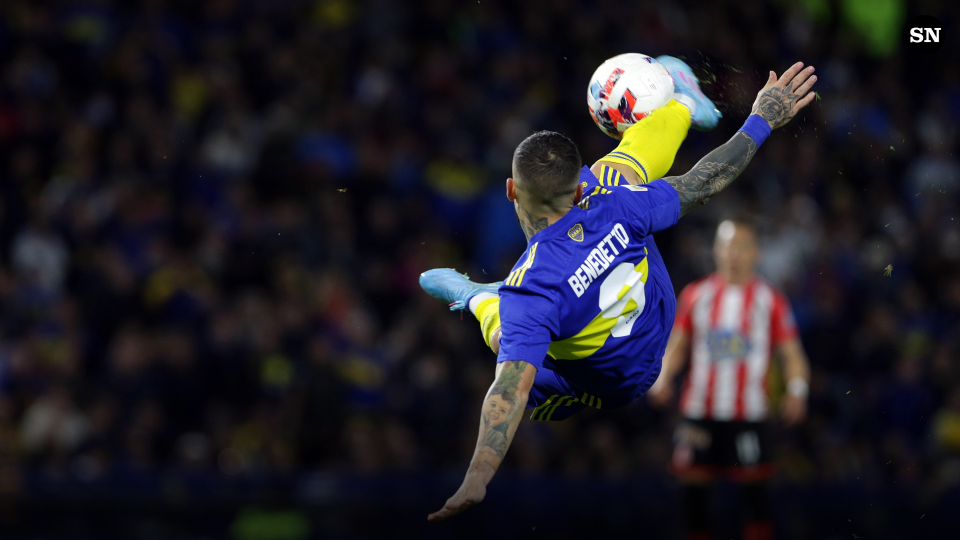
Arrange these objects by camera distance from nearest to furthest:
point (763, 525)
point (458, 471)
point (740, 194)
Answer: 1. point (763, 525)
2. point (458, 471)
3. point (740, 194)

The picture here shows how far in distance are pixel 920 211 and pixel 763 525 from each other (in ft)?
15.5

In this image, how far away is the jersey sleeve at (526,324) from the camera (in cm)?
383

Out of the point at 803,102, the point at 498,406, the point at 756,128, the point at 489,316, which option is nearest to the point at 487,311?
the point at 489,316

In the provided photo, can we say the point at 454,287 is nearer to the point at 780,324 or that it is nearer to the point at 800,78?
the point at 800,78

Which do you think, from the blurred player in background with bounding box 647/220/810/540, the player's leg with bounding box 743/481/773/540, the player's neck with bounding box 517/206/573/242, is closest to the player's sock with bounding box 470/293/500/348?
the player's neck with bounding box 517/206/573/242

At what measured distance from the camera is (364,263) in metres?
9.85

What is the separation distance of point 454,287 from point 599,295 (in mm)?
1098

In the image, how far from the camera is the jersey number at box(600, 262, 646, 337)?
13.9 feet

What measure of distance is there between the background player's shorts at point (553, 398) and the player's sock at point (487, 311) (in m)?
0.27

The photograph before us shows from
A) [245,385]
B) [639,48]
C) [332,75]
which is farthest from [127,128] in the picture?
[639,48]

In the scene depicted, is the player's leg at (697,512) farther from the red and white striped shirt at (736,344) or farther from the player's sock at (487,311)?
the player's sock at (487,311)

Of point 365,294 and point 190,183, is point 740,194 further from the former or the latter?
point 190,183

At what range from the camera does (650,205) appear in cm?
436

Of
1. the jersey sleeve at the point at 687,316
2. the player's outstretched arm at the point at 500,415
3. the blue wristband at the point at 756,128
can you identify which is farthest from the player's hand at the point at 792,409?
the player's outstretched arm at the point at 500,415
